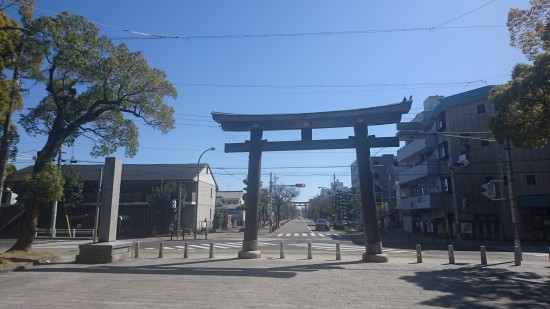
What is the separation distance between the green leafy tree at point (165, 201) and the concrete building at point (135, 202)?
44.4 inches

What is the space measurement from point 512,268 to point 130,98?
17.8 metres

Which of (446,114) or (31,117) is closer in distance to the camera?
(31,117)

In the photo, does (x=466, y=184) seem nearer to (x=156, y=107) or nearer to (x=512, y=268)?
(x=512, y=268)

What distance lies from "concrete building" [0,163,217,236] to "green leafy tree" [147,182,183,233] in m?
1.13

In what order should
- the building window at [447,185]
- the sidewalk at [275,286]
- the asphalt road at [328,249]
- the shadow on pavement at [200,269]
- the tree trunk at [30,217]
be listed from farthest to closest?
1. the building window at [447,185]
2. the asphalt road at [328,249]
3. the tree trunk at [30,217]
4. the shadow on pavement at [200,269]
5. the sidewalk at [275,286]

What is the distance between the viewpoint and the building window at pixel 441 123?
1442 inches

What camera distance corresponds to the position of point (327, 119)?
57.2 ft

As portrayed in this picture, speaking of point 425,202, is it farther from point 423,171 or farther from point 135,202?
point 135,202

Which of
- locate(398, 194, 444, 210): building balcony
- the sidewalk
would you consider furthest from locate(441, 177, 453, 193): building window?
the sidewalk

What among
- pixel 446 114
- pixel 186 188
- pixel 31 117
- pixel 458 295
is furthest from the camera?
pixel 186 188

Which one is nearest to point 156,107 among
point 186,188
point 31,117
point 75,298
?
point 31,117

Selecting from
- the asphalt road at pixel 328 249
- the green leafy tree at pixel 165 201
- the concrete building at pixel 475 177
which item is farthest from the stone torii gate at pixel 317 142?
the green leafy tree at pixel 165 201

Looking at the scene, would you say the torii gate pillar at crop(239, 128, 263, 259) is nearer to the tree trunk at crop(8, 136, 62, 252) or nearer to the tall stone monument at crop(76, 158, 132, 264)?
the tall stone monument at crop(76, 158, 132, 264)

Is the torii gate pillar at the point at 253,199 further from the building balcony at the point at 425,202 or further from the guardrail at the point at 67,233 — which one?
the guardrail at the point at 67,233
